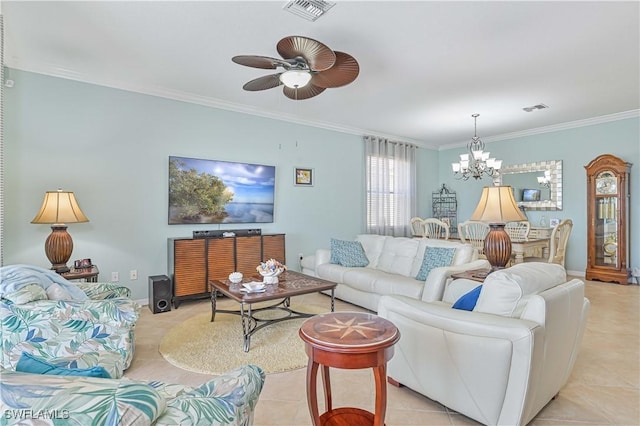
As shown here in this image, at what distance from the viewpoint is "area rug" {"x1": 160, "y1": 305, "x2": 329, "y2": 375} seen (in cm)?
253

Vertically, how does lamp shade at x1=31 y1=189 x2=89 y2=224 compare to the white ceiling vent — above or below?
below

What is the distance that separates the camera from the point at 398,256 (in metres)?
4.11

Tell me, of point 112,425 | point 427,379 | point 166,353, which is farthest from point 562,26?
point 166,353

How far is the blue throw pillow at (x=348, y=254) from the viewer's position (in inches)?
170

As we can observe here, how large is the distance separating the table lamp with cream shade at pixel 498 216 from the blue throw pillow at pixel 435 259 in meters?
0.57

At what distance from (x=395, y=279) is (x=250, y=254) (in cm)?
195

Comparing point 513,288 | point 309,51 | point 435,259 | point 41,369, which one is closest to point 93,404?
point 41,369

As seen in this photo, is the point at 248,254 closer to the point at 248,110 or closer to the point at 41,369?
the point at 248,110

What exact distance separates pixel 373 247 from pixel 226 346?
234 cm

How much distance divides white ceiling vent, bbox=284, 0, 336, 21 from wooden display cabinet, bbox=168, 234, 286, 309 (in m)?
2.73

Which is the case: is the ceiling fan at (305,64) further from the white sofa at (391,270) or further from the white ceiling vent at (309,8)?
the white sofa at (391,270)

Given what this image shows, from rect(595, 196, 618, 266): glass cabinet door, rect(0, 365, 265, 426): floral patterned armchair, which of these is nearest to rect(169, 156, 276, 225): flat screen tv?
rect(0, 365, 265, 426): floral patterned armchair

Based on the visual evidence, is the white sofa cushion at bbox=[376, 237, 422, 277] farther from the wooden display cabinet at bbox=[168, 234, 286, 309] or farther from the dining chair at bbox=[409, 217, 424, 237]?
the dining chair at bbox=[409, 217, 424, 237]

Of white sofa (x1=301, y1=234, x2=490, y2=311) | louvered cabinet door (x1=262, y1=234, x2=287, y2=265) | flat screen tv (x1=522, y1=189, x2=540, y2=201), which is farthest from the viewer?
flat screen tv (x1=522, y1=189, x2=540, y2=201)
